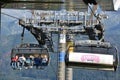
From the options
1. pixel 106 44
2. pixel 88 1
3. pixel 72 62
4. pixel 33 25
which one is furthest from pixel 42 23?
pixel 88 1

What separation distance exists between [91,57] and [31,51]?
12.4 m

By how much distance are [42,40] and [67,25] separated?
4.75m

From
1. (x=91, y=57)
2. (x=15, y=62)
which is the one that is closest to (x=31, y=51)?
(x=15, y=62)

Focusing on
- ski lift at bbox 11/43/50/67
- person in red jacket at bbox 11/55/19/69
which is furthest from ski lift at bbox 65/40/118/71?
person in red jacket at bbox 11/55/19/69

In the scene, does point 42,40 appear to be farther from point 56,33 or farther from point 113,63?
point 113,63

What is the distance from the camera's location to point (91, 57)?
22.7 m

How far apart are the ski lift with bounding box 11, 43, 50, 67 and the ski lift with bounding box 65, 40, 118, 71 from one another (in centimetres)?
868

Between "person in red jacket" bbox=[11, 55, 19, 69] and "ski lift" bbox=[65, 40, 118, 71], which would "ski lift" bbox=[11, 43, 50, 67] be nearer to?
"person in red jacket" bbox=[11, 55, 19, 69]

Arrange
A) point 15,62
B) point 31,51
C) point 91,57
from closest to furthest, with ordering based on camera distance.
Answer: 1. point 91,57
2. point 31,51
3. point 15,62

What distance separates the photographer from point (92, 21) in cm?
5372

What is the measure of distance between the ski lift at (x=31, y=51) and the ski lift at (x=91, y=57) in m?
8.68

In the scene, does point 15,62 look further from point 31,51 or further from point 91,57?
point 91,57

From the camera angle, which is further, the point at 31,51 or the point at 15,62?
the point at 15,62

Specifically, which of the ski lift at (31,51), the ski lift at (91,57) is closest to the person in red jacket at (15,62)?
the ski lift at (31,51)
